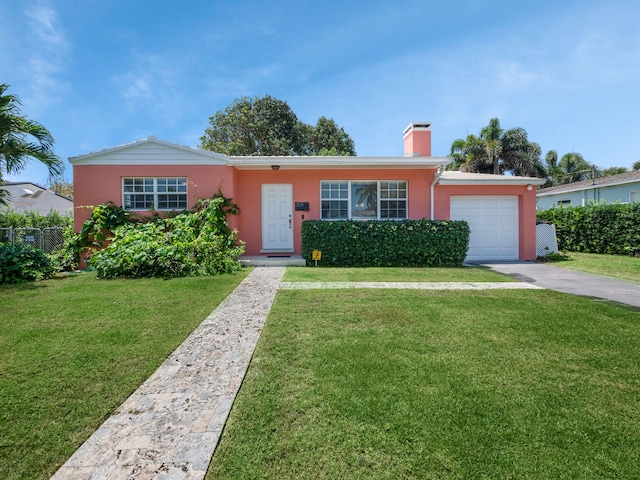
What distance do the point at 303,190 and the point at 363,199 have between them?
2042 mm

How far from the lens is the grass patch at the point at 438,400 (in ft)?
5.47

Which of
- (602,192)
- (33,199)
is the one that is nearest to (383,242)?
(602,192)

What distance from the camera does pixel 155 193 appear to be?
948 centimetres

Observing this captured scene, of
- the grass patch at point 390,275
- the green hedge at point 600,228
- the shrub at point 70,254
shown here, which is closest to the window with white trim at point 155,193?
the shrub at point 70,254

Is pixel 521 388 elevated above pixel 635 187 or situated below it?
below

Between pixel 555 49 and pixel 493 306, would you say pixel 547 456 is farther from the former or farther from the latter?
pixel 555 49

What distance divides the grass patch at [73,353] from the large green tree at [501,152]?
81.5ft

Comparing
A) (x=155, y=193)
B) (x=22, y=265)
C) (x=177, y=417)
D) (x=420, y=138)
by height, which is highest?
(x=420, y=138)

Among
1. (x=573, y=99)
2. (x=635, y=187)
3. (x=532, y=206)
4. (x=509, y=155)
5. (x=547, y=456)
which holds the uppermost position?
(x=509, y=155)

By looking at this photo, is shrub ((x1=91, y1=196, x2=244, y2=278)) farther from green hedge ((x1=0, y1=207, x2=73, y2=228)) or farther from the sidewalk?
green hedge ((x1=0, y1=207, x2=73, y2=228))

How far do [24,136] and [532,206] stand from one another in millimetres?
15172

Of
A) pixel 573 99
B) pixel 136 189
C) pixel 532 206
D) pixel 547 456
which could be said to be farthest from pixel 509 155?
pixel 547 456

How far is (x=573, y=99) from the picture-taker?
34.4 feet

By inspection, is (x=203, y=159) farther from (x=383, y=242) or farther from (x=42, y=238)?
(x=383, y=242)
